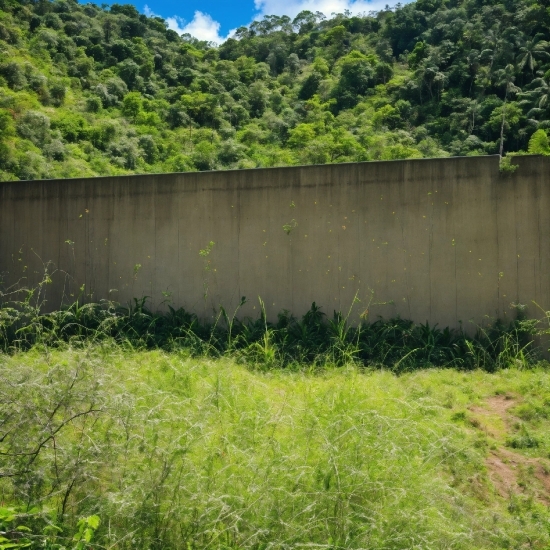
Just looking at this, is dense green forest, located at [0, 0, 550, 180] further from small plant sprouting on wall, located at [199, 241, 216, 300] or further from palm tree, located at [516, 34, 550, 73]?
small plant sprouting on wall, located at [199, 241, 216, 300]

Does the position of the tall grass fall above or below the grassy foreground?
above

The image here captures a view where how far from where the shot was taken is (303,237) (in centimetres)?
678

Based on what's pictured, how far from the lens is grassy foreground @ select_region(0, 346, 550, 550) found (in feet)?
8.75

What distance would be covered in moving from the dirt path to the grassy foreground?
12mm

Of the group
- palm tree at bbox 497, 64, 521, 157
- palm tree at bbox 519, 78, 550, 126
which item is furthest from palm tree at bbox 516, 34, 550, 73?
palm tree at bbox 519, 78, 550, 126

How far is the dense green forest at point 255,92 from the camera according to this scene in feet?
104

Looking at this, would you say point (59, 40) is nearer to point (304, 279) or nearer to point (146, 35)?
point (146, 35)

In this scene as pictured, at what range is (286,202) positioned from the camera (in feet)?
22.4

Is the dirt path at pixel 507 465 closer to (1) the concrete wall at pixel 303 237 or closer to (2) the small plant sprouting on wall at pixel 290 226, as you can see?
(1) the concrete wall at pixel 303 237

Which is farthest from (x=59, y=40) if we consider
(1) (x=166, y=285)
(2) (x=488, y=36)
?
(1) (x=166, y=285)

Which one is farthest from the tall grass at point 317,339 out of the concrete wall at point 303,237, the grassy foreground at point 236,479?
the grassy foreground at point 236,479

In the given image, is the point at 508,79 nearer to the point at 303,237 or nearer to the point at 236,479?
the point at 303,237

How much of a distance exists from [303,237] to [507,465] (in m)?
3.51

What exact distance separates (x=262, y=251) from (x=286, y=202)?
0.60m
